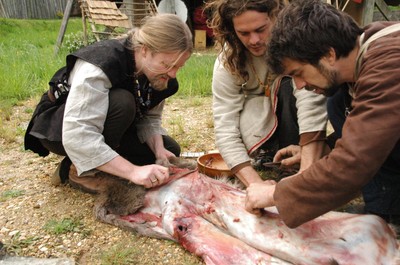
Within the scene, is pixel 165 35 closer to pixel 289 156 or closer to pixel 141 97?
pixel 141 97

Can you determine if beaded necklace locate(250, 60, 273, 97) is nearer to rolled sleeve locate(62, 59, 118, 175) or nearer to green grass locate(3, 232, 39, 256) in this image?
rolled sleeve locate(62, 59, 118, 175)

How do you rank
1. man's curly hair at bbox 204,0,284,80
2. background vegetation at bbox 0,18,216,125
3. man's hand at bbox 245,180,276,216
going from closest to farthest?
man's hand at bbox 245,180,276,216, man's curly hair at bbox 204,0,284,80, background vegetation at bbox 0,18,216,125

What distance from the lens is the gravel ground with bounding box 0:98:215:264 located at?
237 cm

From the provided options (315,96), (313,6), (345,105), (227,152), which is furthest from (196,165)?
(313,6)

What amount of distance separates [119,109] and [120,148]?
0.60m

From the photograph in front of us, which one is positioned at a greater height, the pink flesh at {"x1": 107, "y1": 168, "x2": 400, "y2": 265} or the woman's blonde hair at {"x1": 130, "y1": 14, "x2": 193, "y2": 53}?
the woman's blonde hair at {"x1": 130, "y1": 14, "x2": 193, "y2": 53}

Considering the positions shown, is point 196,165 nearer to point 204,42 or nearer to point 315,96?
point 315,96

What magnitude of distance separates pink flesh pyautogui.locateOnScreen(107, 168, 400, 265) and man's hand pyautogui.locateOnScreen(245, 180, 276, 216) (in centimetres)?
7

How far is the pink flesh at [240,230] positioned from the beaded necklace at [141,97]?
549mm

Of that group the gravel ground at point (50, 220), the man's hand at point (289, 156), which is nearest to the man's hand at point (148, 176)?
the gravel ground at point (50, 220)

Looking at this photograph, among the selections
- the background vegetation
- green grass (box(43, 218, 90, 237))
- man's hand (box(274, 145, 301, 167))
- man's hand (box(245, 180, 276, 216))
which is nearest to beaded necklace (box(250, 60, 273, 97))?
man's hand (box(274, 145, 301, 167))

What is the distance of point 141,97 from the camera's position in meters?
2.96

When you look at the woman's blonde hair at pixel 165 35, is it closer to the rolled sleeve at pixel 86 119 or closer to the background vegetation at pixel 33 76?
the rolled sleeve at pixel 86 119

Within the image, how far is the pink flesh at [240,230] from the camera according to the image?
1.99 metres
